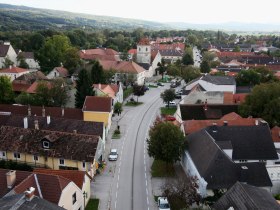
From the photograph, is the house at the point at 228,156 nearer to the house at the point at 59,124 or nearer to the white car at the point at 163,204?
the white car at the point at 163,204

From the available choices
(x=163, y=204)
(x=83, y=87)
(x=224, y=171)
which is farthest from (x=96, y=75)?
(x=224, y=171)

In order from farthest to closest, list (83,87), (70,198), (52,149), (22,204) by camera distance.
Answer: (83,87), (52,149), (70,198), (22,204)

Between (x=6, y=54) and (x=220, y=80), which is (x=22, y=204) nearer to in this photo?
(x=220, y=80)

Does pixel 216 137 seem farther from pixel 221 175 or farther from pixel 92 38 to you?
pixel 92 38

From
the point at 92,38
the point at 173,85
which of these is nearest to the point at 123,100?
the point at 173,85

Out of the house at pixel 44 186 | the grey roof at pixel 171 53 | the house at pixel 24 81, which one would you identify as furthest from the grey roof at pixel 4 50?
the house at pixel 44 186

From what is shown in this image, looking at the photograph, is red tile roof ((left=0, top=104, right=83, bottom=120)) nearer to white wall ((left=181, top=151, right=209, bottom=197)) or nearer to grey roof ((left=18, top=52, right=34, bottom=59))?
white wall ((left=181, top=151, right=209, bottom=197))
